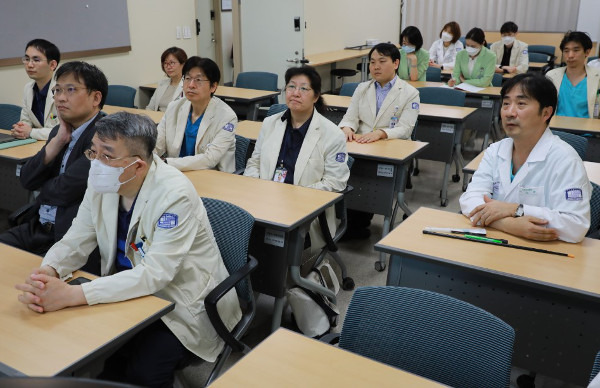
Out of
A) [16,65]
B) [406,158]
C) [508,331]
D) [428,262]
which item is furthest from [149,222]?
[16,65]

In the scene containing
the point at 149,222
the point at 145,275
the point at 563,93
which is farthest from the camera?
the point at 563,93

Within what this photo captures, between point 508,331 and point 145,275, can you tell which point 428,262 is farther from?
point 145,275

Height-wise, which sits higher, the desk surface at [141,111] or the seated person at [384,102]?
the seated person at [384,102]

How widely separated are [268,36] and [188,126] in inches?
155

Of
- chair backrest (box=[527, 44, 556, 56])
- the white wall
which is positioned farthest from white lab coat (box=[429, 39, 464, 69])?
the white wall

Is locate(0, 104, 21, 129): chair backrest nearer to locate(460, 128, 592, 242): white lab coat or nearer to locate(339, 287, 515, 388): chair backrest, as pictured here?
locate(460, 128, 592, 242): white lab coat

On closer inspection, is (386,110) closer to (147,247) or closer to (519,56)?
(147,247)

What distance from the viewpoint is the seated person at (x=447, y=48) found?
7688 mm

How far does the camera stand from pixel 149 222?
1864mm

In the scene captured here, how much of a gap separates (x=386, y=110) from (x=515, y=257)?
87.9 inches

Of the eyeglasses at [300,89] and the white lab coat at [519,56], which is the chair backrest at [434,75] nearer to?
the white lab coat at [519,56]

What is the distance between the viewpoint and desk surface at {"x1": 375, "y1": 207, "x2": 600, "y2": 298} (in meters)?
1.81

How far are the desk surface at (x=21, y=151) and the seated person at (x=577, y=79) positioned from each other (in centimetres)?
391

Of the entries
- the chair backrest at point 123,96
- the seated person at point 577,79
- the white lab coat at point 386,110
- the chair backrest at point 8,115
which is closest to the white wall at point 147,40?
the chair backrest at point 123,96
